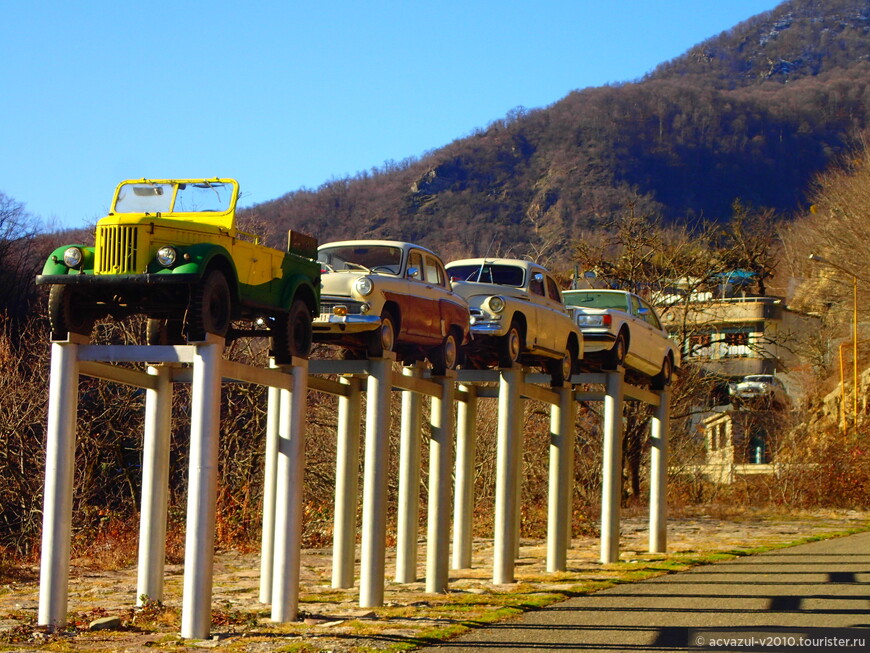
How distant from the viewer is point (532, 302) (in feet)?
58.9

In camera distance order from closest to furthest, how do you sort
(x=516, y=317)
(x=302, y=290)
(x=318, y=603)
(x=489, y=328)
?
1. (x=302, y=290)
2. (x=318, y=603)
3. (x=489, y=328)
4. (x=516, y=317)

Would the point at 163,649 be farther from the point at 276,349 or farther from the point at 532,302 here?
the point at 532,302

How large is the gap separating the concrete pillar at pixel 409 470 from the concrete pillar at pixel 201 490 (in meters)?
3.94

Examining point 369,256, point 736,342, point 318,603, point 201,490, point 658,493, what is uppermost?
point 736,342

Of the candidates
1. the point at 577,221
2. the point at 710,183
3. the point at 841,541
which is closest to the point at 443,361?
the point at 841,541

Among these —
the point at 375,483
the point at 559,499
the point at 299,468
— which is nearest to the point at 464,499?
the point at 559,499

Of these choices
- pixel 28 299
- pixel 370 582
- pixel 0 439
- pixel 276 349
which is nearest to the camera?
pixel 276 349

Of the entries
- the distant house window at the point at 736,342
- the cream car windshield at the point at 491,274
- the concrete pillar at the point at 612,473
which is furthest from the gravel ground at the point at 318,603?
the distant house window at the point at 736,342

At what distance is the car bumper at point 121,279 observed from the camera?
11.2 m

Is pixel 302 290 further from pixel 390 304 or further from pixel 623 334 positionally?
pixel 623 334

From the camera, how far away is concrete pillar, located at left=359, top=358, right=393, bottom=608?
45.5ft

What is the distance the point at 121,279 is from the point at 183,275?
61cm

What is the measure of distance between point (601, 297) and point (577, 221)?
77.4 metres

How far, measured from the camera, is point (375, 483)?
13.9 m
